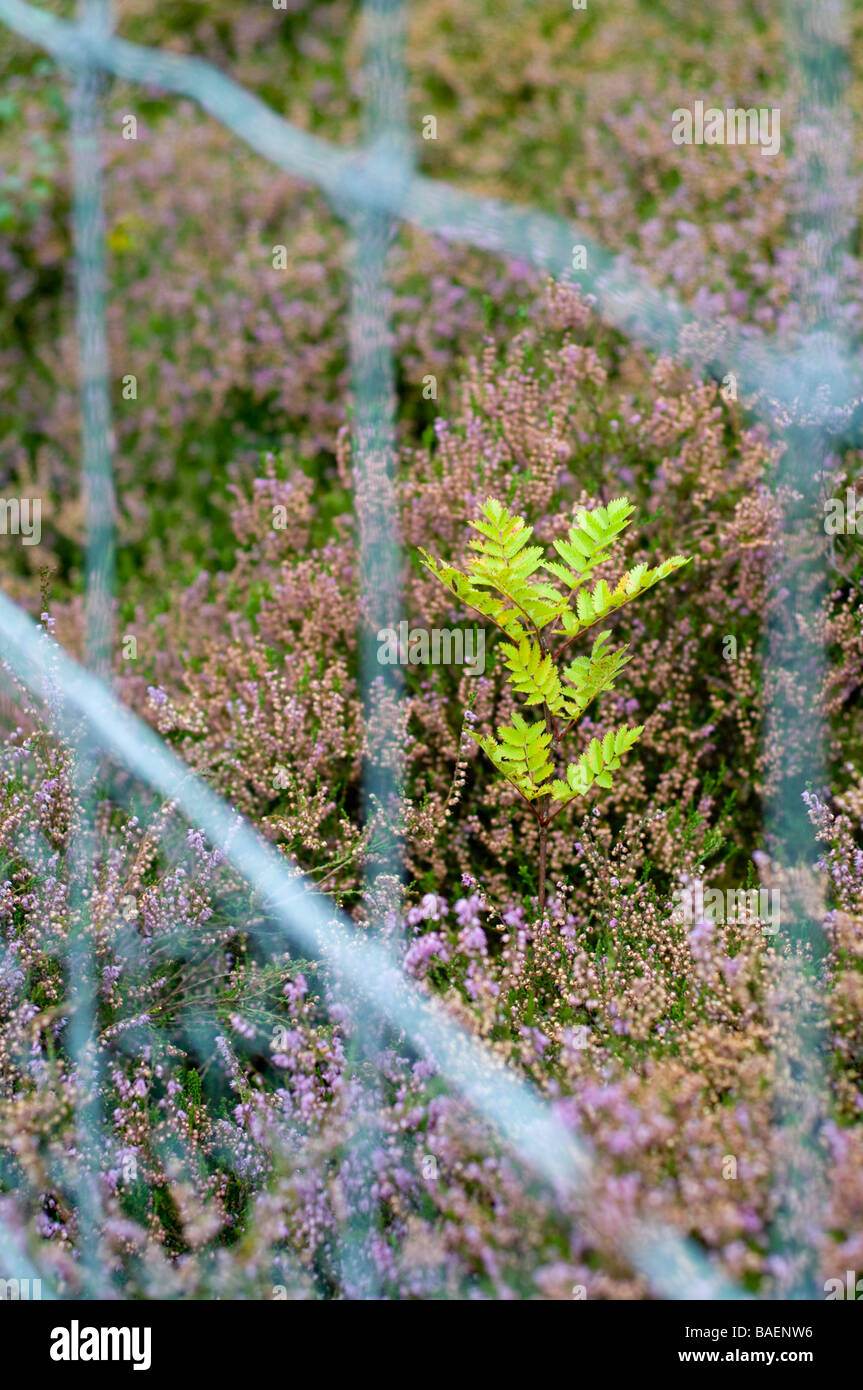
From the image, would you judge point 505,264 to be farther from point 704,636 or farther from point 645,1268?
point 645,1268

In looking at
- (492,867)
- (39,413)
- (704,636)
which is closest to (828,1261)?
(492,867)

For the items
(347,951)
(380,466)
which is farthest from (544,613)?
(380,466)

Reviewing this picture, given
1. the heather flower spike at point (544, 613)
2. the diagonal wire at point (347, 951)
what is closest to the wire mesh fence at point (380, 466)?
the diagonal wire at point (347, 951)

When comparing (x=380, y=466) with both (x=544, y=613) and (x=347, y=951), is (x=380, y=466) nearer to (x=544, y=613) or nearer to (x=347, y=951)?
(x=544, y=613)

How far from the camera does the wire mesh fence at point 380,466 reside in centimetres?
163

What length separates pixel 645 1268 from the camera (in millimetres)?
1354

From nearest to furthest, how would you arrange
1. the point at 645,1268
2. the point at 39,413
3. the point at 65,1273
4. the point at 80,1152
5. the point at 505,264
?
1. the point at 645,1268
2. the point at 65,1273
3. the point at 80,1152
4. the point at 505,264
5. the point at 39,413

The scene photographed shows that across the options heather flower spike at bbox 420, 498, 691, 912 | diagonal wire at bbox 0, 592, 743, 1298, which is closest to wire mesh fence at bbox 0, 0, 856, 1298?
diagonal wire at bbox 0, 592, 743, 1298

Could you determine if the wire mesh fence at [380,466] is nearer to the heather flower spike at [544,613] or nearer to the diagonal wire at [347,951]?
the diagonal wire at [347,951]

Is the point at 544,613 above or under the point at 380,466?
under

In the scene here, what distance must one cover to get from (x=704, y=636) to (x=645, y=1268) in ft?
4.66

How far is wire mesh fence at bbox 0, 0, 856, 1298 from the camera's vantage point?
163cm

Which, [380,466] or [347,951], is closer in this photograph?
[347,951]

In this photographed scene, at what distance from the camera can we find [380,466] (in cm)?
260
